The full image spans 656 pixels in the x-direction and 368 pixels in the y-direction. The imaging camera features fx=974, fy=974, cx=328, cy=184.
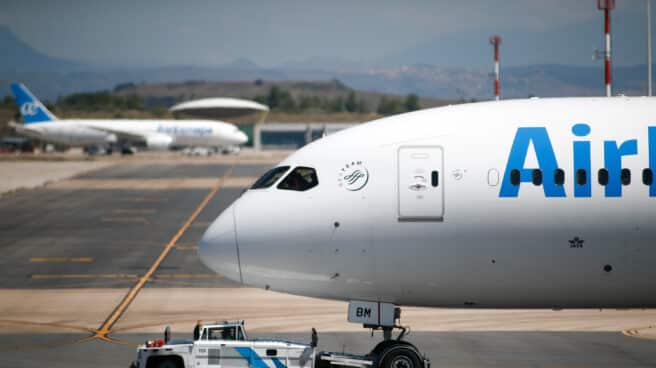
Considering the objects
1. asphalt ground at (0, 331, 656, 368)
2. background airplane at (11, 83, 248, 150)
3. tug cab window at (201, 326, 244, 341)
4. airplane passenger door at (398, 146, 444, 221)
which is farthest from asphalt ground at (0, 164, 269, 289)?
background airplane at (11, 83, 248, 150)

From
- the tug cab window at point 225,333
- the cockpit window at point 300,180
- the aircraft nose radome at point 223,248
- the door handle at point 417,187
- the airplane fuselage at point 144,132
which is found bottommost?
the tug cab window at point 225,333

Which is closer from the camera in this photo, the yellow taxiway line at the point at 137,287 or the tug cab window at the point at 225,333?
the tug cab window at the point at 225,333

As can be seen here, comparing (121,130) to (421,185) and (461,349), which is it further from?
(421,185)

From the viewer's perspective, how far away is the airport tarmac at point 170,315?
21.6m

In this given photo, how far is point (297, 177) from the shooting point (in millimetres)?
16953

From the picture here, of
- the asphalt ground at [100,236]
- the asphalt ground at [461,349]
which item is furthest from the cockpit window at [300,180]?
the asphalt ground at [100,236]

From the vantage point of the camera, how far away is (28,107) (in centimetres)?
13725

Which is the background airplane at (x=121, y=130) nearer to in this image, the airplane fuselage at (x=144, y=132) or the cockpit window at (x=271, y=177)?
the airplane fuselage at (x=144, y=132)

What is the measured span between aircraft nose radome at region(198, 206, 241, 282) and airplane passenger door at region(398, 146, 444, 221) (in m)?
2.90

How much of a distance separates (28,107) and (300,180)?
419ft

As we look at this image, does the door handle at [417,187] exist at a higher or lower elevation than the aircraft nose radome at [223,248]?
higher

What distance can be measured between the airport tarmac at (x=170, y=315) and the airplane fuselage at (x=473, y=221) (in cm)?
439

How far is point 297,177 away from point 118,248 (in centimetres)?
2651

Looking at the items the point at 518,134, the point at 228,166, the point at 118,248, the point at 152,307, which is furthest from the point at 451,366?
the point at 228,166
